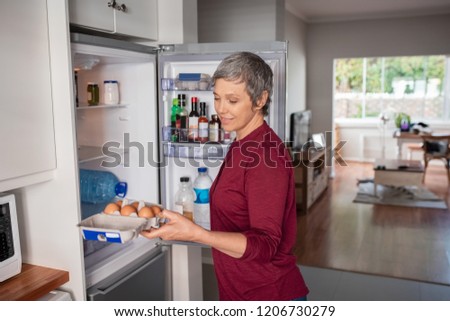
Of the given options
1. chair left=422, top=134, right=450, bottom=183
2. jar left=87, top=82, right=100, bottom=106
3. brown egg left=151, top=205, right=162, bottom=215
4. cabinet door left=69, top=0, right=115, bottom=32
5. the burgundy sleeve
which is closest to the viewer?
the burgundy sleeve

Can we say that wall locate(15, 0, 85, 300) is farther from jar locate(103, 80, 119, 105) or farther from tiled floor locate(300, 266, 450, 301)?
tiled floor locate(300, 266, 450, 301)

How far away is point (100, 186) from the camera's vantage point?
85.4 inches

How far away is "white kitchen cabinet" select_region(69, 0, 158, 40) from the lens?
1651mm

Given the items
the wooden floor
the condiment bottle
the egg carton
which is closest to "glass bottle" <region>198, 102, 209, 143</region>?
the condiment bottle

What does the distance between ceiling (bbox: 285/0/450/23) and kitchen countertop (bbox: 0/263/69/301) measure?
15.5 feet

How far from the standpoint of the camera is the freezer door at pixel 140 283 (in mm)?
1763

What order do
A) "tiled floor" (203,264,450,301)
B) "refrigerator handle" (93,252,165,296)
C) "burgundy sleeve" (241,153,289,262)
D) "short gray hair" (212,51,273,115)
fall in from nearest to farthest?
"burgundy sleeve" (241,153,289,262), "short gray hair" (212,51,273,115), "refrigerator handle" (93,252,165,296), "tiled floor" (203,264,450,301)

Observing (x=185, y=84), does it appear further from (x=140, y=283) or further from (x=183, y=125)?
(x=140, y=283)

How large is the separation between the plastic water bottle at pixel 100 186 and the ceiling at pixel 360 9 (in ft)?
13.5

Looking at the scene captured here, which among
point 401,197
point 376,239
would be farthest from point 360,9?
point 376,239

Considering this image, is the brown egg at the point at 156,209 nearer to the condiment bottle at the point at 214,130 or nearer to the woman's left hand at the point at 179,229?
the woman's left hand at the point at 179,229

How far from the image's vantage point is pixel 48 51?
153 cm

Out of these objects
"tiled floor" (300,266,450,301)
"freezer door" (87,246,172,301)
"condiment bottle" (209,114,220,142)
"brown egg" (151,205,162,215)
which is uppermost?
"condiment bottle" (209,114,220,142)
